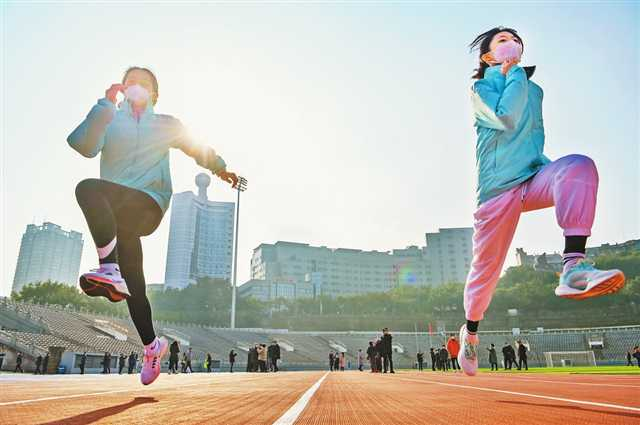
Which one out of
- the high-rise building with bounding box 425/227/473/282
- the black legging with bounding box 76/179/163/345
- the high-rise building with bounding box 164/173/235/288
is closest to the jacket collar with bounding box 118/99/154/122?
the black legging with bounding box 76/179/163/345

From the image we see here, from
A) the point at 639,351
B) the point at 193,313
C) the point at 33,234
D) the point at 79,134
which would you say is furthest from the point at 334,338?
the point at 33,234

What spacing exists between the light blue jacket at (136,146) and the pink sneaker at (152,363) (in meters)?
1.28

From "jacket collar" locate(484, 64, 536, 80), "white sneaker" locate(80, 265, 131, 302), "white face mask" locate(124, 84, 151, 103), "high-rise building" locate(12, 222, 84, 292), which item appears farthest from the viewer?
"high-rise building" locate(12, 222, 84, 292)

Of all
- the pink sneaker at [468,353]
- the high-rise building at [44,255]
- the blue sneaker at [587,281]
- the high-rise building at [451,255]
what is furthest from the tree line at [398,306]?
the blue sneaker at [587,281]

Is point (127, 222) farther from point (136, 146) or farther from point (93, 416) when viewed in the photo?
point (93, 416)

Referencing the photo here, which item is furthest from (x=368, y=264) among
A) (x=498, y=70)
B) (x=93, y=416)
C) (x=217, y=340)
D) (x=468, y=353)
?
(x=93, y=416)

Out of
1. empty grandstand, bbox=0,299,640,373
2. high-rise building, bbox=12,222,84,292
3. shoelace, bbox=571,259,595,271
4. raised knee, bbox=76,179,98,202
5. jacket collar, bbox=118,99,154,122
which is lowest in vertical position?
empty grandstand, bbox=0,299,640,373

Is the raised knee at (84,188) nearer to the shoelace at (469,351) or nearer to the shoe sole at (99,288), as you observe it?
the shoe sole at (99,288)

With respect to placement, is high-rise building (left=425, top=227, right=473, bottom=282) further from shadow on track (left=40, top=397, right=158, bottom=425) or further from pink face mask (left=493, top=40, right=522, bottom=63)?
shadow on track (left=40, top=397, right=158, bottom=425)

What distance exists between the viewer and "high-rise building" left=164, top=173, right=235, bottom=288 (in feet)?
340

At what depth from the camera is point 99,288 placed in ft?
9.57

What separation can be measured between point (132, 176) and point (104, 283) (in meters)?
1.24

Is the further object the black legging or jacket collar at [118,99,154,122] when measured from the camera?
jacket collar at [118,99,154,122]

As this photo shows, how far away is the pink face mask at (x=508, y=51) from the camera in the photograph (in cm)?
359
